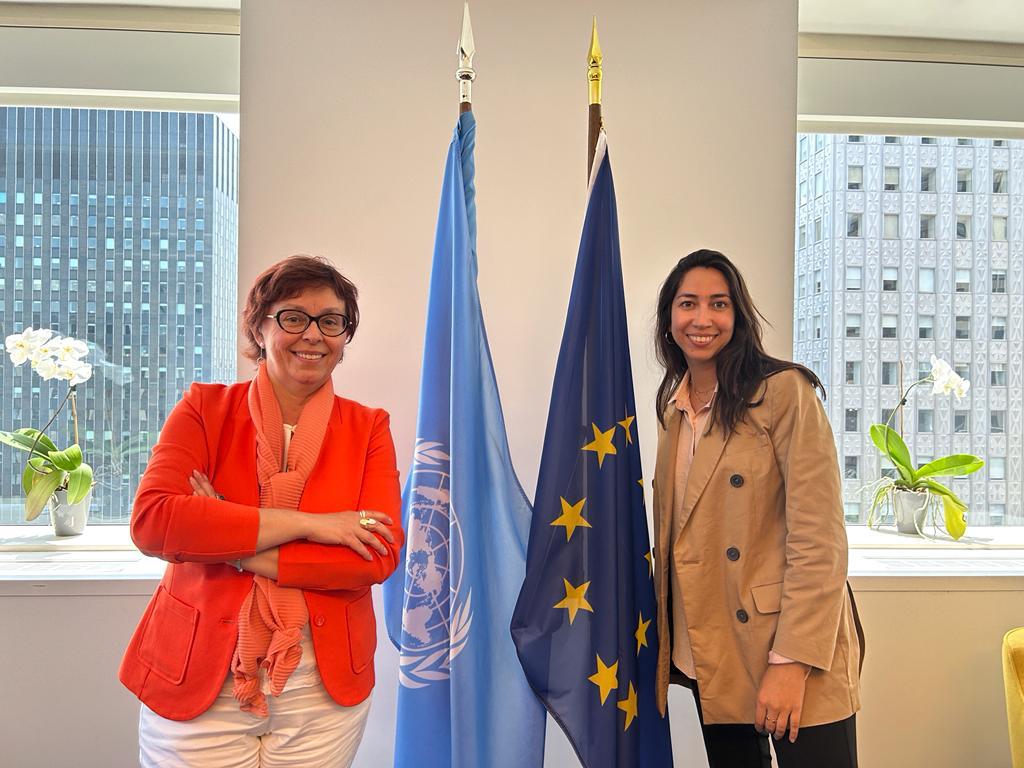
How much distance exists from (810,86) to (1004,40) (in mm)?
840

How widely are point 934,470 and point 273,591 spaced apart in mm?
2616

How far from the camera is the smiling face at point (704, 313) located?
159 cm

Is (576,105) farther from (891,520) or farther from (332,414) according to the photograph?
(891,520)

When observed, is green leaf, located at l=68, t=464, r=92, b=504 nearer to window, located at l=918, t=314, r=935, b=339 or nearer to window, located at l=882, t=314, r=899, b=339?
window, located at l=882, t=314, r=899, b=339

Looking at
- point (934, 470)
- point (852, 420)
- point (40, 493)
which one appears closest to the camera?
point (40, 493)

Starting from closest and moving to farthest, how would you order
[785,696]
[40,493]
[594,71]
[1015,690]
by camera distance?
[785,696], [594,71], [1015,690], [40,493]

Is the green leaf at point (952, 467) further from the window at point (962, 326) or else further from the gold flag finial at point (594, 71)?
the gold flag finial at point (594, 71)

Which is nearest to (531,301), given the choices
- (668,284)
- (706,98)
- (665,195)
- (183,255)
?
(665,195)

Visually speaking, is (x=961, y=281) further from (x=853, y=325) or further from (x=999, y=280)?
(x=853, y=325)

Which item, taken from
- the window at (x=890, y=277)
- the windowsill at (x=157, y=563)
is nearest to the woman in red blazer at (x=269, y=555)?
the windowsill at (x=157, y=563)

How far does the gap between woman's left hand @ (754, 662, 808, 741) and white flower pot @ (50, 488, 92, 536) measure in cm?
246

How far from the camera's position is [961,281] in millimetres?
3080

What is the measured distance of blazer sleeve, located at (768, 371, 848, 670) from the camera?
1421 millimetres

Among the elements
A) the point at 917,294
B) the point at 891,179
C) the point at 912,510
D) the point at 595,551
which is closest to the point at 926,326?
the point at 917,294
